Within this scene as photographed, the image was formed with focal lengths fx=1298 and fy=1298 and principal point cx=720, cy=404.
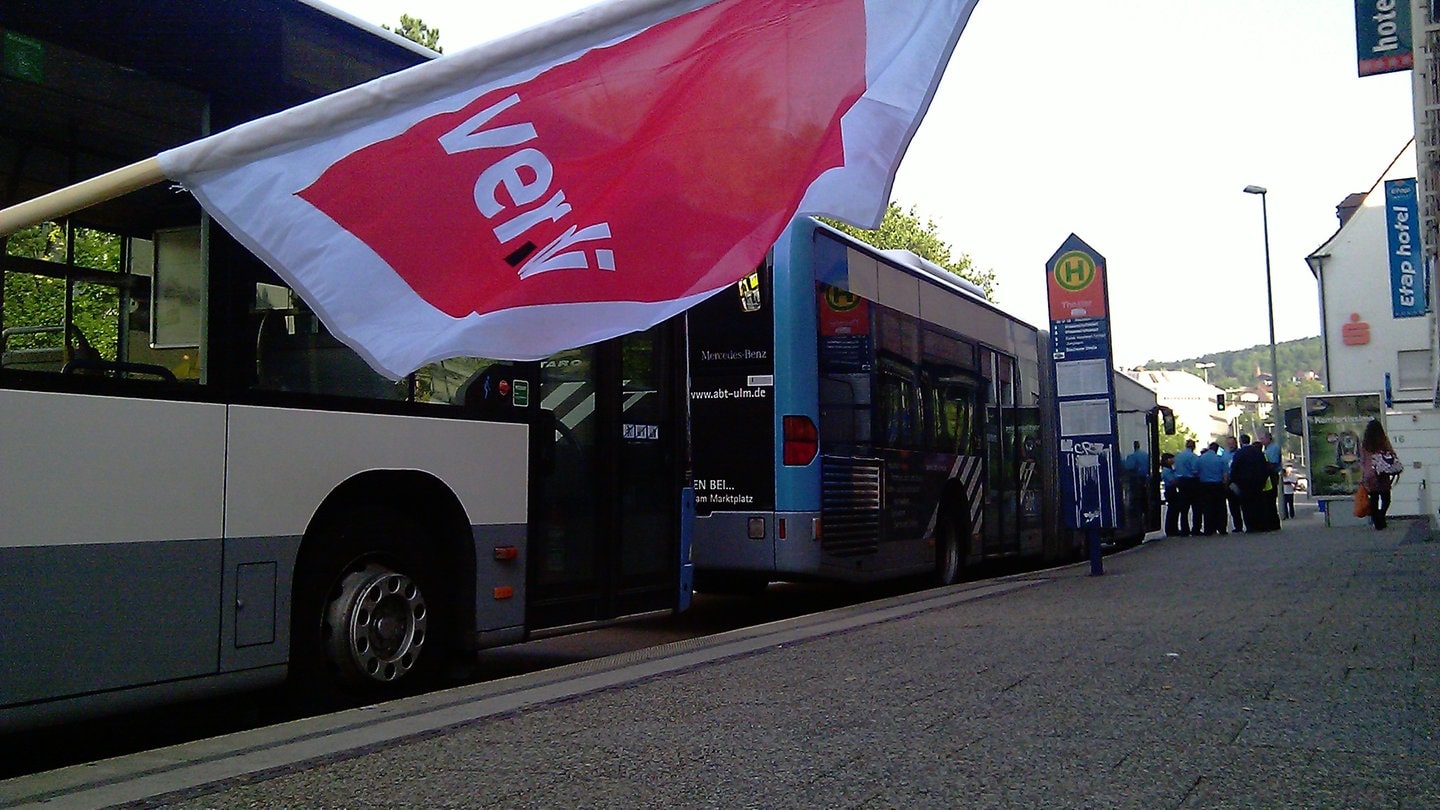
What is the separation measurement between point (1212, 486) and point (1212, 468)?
0.40 meters

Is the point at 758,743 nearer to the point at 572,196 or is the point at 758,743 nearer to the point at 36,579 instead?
the point at 572,196

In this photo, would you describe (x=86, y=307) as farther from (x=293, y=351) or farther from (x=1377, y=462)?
(x=1377, y=462)

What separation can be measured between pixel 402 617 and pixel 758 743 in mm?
2532

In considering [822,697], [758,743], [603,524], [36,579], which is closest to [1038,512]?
[603,524]

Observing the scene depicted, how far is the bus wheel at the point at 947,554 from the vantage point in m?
13.4

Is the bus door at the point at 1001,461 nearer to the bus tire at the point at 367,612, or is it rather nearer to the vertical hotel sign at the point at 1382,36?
the bus tire at the point at 367,612

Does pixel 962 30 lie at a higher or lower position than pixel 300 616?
higher

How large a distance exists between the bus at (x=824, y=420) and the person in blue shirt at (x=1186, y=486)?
14240mm

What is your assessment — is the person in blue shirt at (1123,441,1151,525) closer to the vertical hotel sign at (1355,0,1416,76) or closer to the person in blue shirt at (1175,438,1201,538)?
the person in blue shirt at (1175,438,1201,538)

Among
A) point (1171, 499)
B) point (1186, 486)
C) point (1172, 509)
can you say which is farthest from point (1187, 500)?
point (1172, 509)

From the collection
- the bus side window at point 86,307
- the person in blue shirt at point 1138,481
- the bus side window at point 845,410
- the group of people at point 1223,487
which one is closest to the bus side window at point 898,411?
the bus side window at point 845,410

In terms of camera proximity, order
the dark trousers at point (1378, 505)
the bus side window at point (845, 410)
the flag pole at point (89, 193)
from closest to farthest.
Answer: the flag pole at point (89, 193), the bus side window at point (845, 410), the dark trousers at point (1378, 505)

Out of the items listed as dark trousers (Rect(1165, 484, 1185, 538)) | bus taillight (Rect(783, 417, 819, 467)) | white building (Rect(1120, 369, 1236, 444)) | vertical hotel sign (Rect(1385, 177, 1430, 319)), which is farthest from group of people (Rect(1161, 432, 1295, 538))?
white building (Rect(1120, 369, 1236, 444))

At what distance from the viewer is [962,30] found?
401 centimetres
